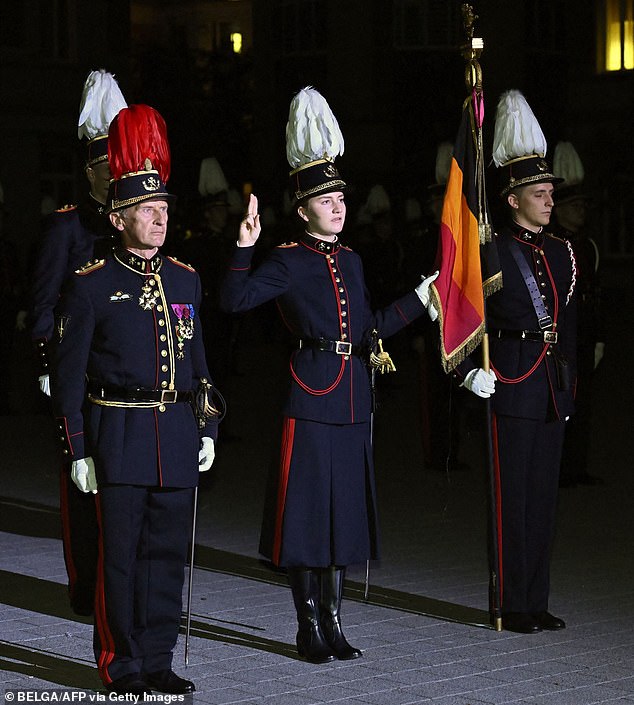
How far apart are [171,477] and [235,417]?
10.2 m

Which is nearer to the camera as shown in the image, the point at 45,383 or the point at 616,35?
the point at 45,383

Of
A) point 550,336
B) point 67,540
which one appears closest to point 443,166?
point 550,336

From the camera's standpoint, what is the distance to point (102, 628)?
6539 millimetres

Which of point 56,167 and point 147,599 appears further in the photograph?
→ point 56,167

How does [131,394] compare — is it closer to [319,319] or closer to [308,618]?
[319,319]

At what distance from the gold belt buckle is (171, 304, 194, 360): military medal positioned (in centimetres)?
195

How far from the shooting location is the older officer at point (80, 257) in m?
8.11

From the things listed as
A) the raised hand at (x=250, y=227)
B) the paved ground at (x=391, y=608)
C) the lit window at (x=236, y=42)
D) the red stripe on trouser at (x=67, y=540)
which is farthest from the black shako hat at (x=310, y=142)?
the lit window at (x=236, y=42)

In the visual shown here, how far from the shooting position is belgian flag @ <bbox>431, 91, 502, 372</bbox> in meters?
7.69

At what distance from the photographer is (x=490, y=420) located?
783 cm

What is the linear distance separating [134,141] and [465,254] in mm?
1863

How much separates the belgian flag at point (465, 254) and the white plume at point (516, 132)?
20cm

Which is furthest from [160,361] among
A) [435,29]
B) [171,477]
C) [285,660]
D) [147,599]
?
[435,29]

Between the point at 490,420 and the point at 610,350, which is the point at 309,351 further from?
the point at 610,350
